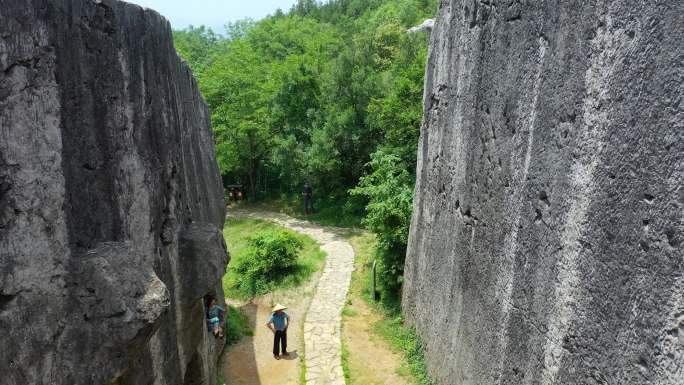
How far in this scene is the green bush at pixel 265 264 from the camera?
44.8 feet

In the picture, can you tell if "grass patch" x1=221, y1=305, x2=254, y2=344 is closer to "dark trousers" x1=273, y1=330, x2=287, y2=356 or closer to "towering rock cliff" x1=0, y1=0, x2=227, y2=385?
"dark trousers" x1=273, y1=330, x2=287, y2=356

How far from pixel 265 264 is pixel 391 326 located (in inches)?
168

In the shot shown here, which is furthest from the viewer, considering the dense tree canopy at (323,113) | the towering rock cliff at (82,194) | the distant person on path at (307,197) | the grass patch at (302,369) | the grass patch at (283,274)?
the distant person on path at (307,197)

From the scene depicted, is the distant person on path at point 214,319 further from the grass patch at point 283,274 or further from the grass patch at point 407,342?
the grass patch at point 283,274

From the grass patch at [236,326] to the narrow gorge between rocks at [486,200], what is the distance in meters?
4.96

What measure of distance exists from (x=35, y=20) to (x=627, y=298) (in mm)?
5078

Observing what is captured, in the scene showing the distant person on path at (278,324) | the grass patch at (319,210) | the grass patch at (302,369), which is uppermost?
the grass patch at (319,210)

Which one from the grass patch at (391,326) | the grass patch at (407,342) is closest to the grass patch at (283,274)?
the grass patch at (391,326)

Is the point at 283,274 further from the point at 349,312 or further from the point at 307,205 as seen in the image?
the point at 307,205

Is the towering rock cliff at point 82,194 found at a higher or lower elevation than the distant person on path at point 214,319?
higher

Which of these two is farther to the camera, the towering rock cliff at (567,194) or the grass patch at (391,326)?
the grass patch at (391,326)

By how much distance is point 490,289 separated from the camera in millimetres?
6203

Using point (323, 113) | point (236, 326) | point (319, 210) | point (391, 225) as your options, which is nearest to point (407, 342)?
point (391, 225)

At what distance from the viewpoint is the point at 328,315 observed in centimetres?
1189
